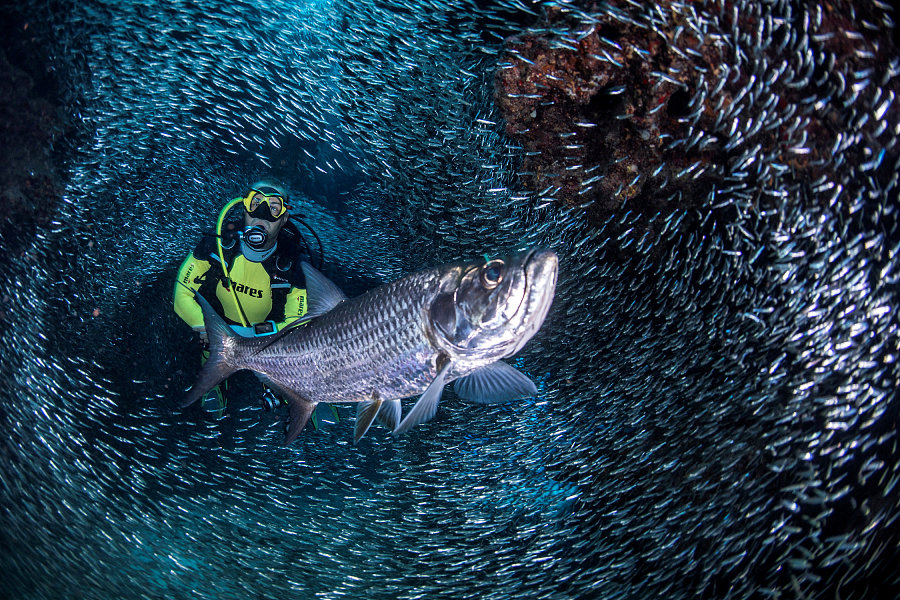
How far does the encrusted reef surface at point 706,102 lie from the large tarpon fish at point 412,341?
1752 mm

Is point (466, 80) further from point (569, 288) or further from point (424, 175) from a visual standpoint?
point (569, 288)

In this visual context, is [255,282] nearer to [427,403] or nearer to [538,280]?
[427,403]

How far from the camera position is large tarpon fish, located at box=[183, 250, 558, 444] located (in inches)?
82.5

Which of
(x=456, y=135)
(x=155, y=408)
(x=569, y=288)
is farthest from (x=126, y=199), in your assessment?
(x=569, y=288)

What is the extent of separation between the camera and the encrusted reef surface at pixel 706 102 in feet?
8.55

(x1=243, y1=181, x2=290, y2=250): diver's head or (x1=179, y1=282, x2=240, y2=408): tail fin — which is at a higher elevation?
(x1=243, y1=181, x2=290, y2=250): diver's head

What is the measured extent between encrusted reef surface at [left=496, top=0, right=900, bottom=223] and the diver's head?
254 cm

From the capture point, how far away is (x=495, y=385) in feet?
8.16

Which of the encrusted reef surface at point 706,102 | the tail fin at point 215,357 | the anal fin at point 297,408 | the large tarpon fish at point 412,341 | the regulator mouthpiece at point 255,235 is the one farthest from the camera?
the regulator mouthpiece at point 255,235

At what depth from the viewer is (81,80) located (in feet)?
20.8

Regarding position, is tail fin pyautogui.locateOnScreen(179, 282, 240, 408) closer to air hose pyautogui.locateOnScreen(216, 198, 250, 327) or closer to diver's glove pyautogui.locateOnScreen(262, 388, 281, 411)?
diver's glove pyautogui.locateOnScreen(262, 388, 281, 411)

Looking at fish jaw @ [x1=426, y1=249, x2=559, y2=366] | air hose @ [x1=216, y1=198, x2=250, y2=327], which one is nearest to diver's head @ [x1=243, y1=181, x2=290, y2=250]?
air hose @ [x1=216, y1=198, x2=250, y2=327]

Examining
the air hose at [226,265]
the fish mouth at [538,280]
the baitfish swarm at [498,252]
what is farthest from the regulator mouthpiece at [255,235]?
the fish mouth at [538,280]

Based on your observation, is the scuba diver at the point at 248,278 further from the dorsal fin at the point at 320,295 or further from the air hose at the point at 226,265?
the dorsal fin at the point at 320,295
